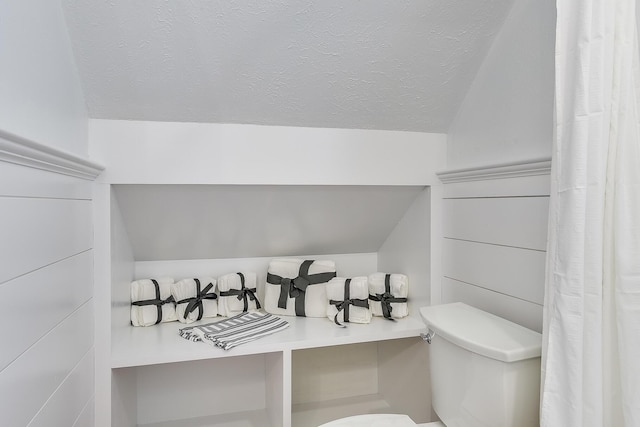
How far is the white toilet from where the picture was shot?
1.08 meters

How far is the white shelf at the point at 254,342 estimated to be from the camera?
151 cm

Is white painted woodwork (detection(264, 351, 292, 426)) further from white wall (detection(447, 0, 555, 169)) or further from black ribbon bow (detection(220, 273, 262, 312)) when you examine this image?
white wall (detection(447, 0, 555, 169))

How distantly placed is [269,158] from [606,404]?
1254 millimetres

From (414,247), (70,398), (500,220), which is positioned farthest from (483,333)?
(70,398)

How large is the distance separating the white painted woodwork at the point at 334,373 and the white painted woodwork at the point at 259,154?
37.9 inches

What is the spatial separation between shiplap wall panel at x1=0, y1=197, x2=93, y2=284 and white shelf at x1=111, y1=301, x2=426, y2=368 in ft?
1.45

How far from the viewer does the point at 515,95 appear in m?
1.40

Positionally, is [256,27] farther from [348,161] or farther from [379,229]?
[379,229]

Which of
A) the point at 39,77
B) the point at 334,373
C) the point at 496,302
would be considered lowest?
the point at 334,373

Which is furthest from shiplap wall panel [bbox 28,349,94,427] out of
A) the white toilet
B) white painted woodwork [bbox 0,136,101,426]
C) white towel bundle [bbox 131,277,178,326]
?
the white toilet

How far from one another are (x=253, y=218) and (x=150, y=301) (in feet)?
1.84

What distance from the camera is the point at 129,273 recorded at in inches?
70.5

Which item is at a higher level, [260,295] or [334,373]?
[260,295]

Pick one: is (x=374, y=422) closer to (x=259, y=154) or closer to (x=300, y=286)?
(x=300, y=286)
